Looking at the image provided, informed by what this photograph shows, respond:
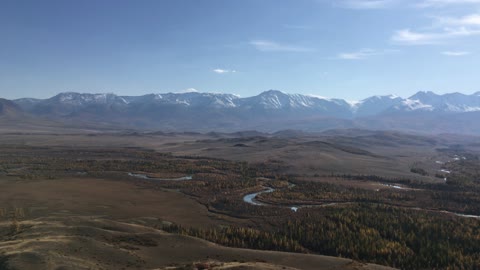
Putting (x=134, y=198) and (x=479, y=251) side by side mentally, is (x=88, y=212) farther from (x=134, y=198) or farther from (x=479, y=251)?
(x=479, y=251)

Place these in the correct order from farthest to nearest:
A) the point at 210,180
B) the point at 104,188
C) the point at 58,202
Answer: the point at 210,180 < the point at 104,188 < the point at 58,202

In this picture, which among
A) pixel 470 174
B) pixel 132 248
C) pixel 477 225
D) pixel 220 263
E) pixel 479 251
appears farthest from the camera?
pixel 470 174

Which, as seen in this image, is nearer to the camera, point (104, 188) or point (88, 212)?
point (88, 212)

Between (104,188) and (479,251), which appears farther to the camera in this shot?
(104,188)

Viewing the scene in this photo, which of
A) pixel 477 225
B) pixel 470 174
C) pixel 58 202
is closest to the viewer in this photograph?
pixel 477 225

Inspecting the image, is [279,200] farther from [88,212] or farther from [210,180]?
[88,212]

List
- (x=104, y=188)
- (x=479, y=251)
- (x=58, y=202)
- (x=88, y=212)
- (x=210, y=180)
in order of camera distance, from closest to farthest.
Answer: (x=479, y=251) < (x=88, y=212) < (x=58, y=202) < (x=104, y=188) < (x=210, y=180)

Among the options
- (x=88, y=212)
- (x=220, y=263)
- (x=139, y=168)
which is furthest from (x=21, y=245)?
(x=139, y=168)

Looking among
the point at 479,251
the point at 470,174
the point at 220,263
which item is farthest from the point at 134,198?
the point at 470,174

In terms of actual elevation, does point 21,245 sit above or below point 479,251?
above
